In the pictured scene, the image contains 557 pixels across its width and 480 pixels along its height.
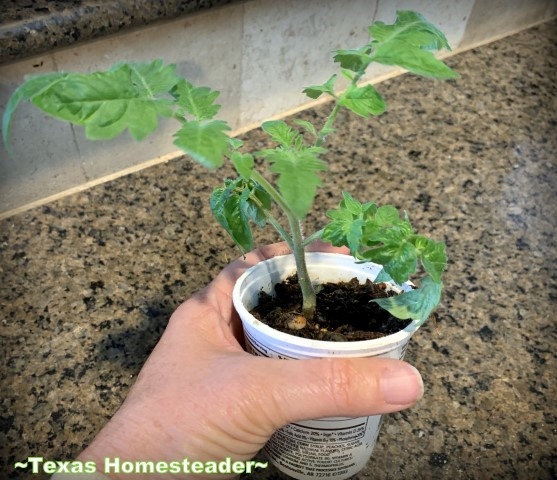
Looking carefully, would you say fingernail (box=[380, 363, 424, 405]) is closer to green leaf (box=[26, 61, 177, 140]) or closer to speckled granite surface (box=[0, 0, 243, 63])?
green leaf (box=[26, 61, 177, 140])

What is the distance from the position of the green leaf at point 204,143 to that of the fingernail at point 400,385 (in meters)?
0.25

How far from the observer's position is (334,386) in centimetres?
52

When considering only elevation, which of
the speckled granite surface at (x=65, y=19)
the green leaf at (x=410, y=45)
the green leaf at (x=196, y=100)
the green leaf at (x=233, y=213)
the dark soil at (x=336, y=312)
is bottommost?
the dark soil at (x=336, y=312)

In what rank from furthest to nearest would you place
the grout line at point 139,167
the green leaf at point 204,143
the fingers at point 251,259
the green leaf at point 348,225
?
the grout line at point 139,167, the fingers at point 251,259, the green leaf at point 348,225, the green leaf at point 204,143

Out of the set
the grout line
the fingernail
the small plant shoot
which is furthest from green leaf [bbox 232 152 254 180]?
the grout line

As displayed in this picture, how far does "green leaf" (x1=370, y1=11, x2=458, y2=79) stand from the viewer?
455mm

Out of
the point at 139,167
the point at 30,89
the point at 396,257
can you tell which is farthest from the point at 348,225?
the point at 139,167

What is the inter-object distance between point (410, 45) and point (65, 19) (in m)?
0.53

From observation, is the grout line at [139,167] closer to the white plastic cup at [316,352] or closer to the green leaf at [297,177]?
the white plastic cup at [316,352]

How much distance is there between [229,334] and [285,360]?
114mm

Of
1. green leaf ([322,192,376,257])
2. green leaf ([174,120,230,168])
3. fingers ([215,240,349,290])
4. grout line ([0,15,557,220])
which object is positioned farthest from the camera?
grout line ([0,15,557,220])

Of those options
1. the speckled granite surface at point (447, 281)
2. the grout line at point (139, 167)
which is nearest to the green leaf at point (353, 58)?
the speckled granite surface at point (447, 281)

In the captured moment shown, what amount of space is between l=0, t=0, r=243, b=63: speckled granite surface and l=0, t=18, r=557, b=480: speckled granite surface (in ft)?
0.88

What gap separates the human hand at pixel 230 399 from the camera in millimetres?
524
